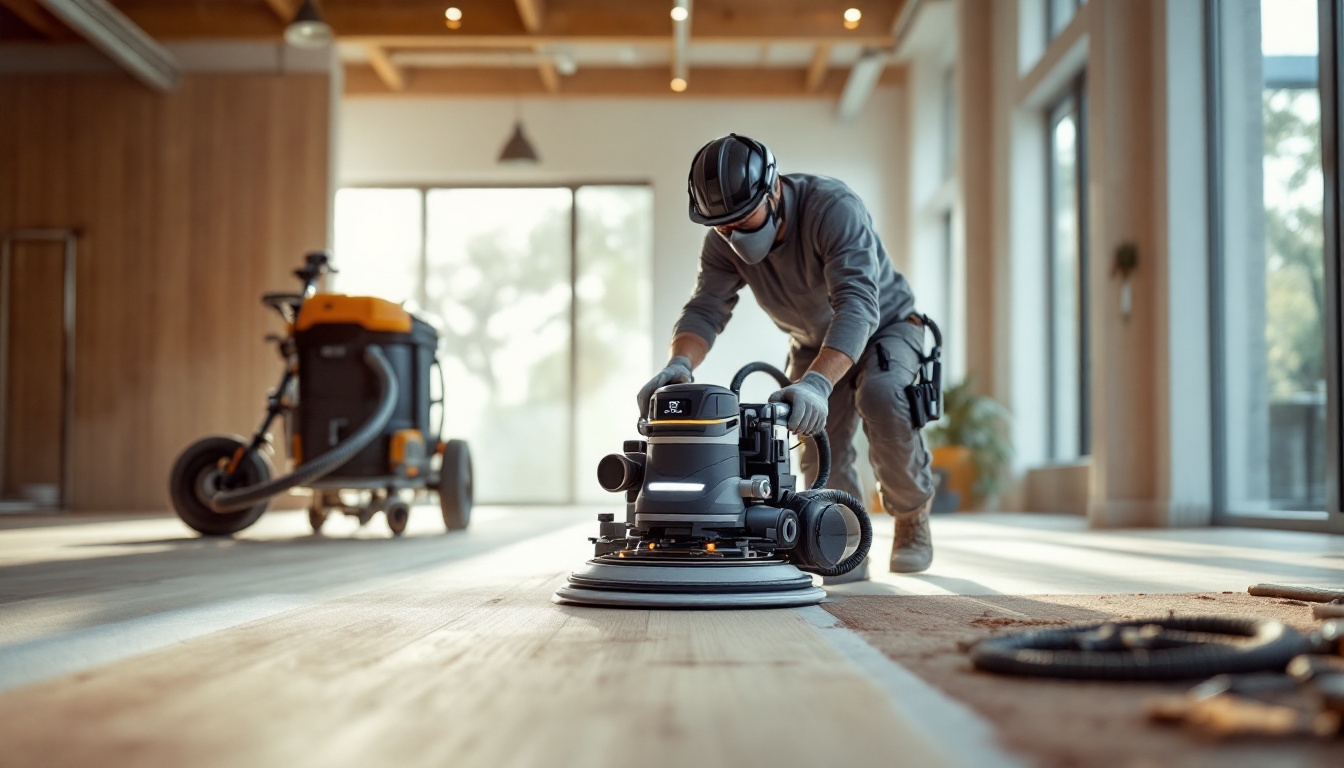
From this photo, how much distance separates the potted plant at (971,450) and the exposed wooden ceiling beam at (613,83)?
3.72m

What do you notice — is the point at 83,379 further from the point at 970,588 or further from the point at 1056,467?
the point at 970,588

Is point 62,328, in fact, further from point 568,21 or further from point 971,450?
point 971,450

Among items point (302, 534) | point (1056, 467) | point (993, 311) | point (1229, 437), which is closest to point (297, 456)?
point (302, 534)

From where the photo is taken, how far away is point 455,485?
5.82 meters

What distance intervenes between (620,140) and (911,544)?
884 cm

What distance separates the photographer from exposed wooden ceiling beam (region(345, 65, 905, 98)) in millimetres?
11625

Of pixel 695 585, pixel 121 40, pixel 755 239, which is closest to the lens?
pixel 695 585

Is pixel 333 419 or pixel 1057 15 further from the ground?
pixel 1057 15

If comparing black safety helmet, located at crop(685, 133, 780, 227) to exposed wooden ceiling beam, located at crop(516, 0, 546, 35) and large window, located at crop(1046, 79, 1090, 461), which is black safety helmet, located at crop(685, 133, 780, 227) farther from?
exposed wooden ceiling beam, located at crop(516, 0, 546, 35)

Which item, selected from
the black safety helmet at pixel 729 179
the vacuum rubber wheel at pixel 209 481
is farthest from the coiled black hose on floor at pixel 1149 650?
the vacuum rubber wheel at pixel 209 481

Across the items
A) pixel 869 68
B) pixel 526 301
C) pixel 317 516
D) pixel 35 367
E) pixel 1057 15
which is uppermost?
pixel 869 68

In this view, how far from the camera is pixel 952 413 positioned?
9.12m

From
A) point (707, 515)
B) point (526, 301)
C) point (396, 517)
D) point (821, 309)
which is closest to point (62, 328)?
point (526, 301)

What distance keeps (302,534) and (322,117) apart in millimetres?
5478
